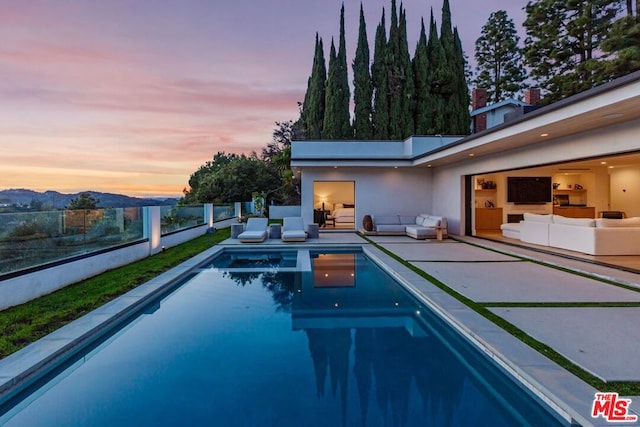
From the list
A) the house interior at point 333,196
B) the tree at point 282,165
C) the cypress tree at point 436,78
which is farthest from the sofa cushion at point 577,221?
the tree at point 282,165

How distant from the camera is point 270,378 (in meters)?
3.32

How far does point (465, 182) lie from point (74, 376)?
40.8 ft

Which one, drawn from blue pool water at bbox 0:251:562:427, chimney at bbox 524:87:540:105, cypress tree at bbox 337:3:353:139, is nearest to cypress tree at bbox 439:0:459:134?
chimney at bbox 524:87:540:105

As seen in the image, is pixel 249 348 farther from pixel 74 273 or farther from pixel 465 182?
pixel 465 182

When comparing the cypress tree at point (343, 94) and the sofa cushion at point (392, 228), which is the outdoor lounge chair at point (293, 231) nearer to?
the sofa cushion at point (392, 228)

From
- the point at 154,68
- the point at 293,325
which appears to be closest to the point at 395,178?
the point at 154,68

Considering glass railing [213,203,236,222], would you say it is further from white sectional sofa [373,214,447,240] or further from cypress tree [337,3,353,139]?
cypress tree [337,3,353,139]

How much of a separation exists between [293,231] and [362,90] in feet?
43.5

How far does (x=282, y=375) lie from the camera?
3.39 metres

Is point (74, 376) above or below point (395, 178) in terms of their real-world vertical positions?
below

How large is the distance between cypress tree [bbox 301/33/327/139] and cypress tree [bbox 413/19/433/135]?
5.96 meters

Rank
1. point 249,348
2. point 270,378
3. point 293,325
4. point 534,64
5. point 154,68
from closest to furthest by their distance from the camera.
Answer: point 270,378 → point 249,348 → point 293,325 → point 154,68 → point 534,64

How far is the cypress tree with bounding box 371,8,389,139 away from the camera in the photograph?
2152 centimetres

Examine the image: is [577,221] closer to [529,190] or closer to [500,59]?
[529,190]
